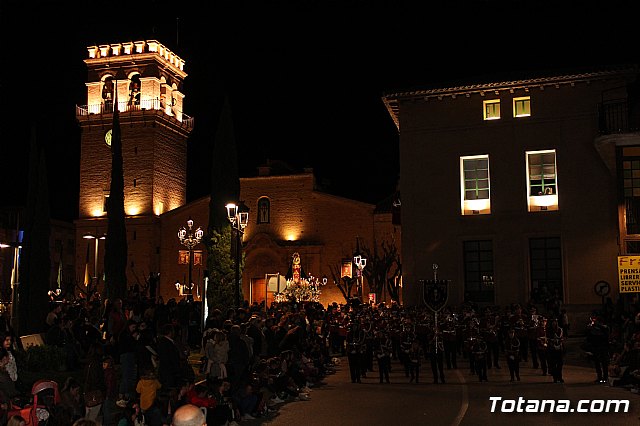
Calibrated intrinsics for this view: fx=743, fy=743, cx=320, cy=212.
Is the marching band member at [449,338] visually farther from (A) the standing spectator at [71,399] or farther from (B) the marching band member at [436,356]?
(A) the standing spectator at [71,399]

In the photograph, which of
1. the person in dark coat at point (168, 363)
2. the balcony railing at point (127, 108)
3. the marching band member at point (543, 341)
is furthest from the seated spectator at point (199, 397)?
the balcony railing at point (127, 108)

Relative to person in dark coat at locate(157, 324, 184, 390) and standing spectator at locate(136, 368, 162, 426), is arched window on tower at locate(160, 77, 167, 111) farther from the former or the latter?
standing spectator at locate(136, 368, 162, 426)

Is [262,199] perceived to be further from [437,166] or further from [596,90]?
[596,90]

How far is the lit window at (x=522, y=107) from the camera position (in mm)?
33062

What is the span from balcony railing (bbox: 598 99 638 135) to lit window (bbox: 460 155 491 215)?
5353mm

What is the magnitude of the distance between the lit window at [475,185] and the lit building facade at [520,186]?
0.15 feet

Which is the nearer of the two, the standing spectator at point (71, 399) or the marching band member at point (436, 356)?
the standing spectator at point (71, 399)

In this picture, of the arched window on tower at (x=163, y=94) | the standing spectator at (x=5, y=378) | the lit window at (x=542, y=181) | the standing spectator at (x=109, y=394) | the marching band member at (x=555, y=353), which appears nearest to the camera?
the standing spectator at (x=5, y=378)

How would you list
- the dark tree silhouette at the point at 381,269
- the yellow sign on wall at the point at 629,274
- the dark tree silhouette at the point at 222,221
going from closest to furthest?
the yellow sign on wall at the point at 629,274
the dark tree silhouette at the point at 222,221
the dark tree silhouette at the point at 381,269

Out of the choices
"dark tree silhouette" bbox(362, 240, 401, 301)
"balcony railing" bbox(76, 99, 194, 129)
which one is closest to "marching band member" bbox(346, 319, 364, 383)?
"dark tree silhouette" bbox(362, 240, 401, 301)

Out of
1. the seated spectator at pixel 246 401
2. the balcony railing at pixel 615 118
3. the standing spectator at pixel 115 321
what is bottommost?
the seated spectator at pixel 246 401

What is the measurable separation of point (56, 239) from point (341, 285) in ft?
104

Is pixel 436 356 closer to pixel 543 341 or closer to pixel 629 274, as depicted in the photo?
pixel 543 341

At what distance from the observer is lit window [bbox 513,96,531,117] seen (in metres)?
33.1
